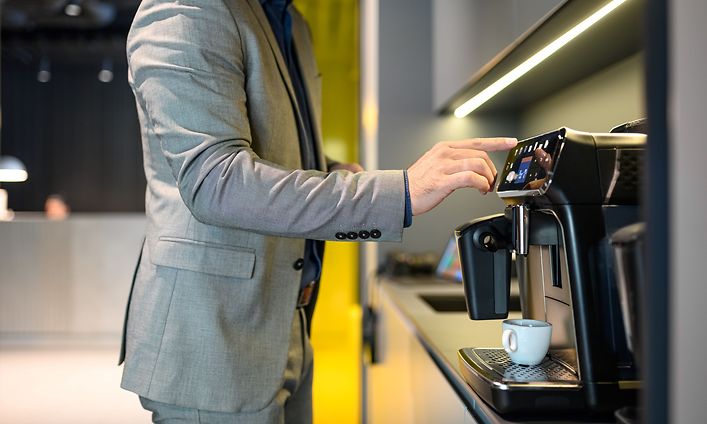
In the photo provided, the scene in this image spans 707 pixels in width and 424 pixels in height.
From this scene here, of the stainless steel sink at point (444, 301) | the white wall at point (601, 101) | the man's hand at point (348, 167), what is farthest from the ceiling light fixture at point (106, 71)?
the man's hand at point (348, 167)

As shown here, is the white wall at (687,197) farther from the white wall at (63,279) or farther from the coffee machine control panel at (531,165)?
the white wall at (63,279)

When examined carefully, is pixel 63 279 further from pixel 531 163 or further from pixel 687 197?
pixel 687 197

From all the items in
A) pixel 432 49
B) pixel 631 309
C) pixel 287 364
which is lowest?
pixel 287 364

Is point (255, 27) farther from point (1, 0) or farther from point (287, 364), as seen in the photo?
point (1, 0)

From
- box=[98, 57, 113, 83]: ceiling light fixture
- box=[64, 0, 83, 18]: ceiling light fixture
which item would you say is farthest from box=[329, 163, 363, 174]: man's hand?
box=[98, 57, 113, 83]: ceiling light fixture

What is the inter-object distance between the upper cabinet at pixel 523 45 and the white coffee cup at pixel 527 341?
1.30 feet

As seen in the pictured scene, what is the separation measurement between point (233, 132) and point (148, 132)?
0.72 ft

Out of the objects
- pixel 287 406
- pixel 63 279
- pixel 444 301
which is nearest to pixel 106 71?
pixel 63 279

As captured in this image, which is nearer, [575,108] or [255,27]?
[255,27]

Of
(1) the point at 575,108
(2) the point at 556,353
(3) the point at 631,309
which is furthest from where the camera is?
(1) the point at 575,108

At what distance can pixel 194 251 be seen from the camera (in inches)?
41.6

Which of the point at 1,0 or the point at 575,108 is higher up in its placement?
the point at 1,0

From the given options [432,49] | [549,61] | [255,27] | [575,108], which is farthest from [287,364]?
[432,49]

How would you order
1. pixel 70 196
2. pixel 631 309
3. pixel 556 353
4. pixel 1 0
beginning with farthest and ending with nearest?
pixel 70 196, pixel 1 0, pixel 556 353, pixel 631 309
